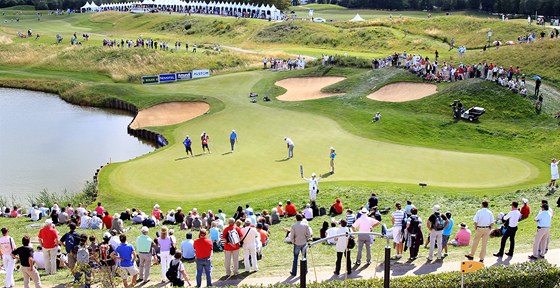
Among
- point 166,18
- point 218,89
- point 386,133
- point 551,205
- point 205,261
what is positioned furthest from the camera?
point 166,18

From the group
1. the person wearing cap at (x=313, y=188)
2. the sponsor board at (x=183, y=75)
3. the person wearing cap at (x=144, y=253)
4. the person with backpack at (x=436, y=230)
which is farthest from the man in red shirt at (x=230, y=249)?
the sponsor board at (x=183, y=75)

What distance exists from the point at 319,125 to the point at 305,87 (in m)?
16.5

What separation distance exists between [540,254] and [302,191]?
608 inches

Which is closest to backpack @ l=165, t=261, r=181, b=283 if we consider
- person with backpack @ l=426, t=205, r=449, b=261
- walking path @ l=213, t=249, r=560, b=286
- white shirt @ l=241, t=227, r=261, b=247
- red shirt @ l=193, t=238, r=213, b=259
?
red shirt @ l=193, t=238, r=213, b=259

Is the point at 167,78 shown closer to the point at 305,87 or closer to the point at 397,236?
the point at 305,87

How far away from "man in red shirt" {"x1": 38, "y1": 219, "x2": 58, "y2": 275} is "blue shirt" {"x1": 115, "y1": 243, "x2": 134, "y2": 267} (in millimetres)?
3012

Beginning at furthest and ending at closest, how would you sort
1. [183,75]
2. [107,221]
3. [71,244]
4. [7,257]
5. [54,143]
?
[183,75] < [54,143] < [107,221] < [71,244] < [7,257]

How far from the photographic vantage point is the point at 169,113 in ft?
201

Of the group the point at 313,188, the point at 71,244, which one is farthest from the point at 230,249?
the point at 313,188

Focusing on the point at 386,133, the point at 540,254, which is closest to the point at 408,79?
the point at 386,133

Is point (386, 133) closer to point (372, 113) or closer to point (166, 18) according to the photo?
point (372, 113)

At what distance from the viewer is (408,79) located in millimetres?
61250

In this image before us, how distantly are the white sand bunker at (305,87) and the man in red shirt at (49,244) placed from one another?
42683 millimetres

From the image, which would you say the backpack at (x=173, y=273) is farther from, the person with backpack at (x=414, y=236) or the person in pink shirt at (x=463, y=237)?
the person in pink shirt at (x=463, y=237)
